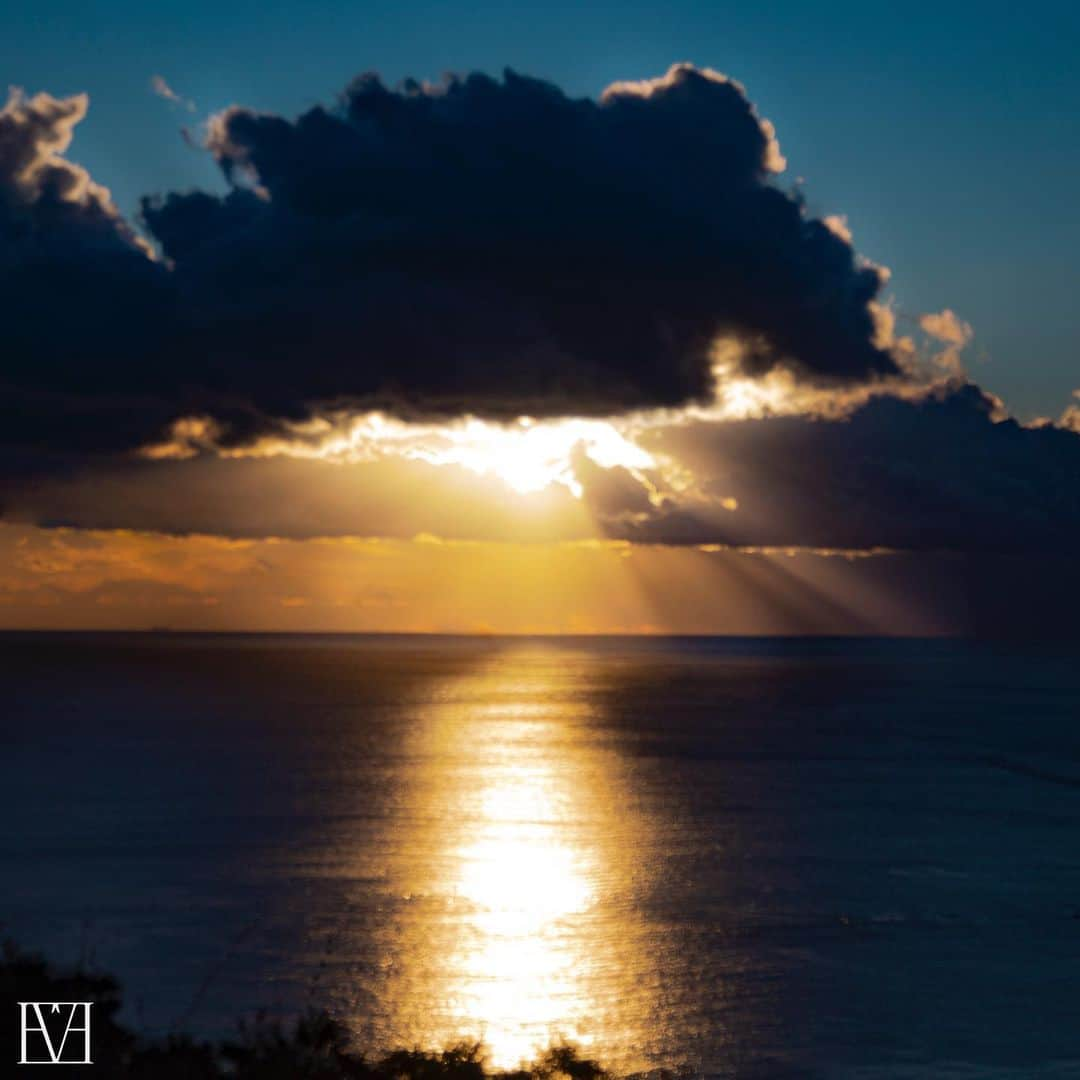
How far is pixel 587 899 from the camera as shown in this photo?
155 ft

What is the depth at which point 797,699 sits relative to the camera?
193250 millimetres

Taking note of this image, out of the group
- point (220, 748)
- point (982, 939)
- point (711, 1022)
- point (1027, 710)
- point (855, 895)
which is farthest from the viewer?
point (1027, 710)

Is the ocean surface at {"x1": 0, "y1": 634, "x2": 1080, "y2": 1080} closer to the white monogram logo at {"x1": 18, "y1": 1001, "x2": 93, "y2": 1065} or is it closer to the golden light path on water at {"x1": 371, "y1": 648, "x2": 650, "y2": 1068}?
the golden light path on water at {"x1": 371, "y1": 648, "x2": 650, "y2": 1068}

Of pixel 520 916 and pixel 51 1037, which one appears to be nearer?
pixel 51 1037

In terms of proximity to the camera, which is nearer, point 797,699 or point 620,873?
point 620,873

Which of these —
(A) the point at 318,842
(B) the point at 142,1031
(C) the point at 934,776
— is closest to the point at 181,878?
(A) the point at 318,842

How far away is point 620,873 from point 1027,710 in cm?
13635

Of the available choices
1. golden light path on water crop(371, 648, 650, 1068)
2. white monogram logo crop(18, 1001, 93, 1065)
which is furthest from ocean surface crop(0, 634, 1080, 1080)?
white monogram logo crop(18, 1001, 93, 1065)

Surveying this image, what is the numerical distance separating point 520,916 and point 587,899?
11.8 feet

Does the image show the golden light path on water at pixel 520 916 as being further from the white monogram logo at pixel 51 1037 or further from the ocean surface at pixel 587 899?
the white monogram logo at pixel 51 1037

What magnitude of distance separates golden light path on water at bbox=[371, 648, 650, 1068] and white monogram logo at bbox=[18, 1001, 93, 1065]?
9683 mm

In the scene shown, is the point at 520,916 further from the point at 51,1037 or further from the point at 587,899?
the point at 51,1037

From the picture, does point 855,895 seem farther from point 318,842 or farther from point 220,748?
point 220,748


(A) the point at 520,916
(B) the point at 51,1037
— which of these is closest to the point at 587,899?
(A) the point at 520,916
